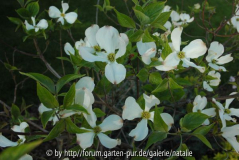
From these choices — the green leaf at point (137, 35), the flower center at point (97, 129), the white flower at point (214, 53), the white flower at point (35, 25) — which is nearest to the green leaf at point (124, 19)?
the green leaf at point (137, 35)

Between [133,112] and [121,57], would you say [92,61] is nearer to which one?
[121,57]

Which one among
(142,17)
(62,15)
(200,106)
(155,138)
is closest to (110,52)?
(142,17)

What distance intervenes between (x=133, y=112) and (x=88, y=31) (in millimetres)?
221

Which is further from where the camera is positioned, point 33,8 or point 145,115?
point 33,8

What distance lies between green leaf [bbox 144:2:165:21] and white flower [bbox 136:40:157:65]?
61mm

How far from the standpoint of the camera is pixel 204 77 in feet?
3.09

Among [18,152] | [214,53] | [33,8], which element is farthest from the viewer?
[33,8]

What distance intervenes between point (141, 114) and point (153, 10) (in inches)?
9.9

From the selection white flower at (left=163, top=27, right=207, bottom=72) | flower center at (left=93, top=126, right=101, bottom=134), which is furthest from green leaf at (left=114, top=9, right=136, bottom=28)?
flower center at (left=93, top=126, right=101, bottom=134)

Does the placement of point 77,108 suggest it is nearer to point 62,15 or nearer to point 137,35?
point 137,35

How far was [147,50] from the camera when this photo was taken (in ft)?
1.92

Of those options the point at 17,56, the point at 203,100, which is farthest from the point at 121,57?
the point at 17,56

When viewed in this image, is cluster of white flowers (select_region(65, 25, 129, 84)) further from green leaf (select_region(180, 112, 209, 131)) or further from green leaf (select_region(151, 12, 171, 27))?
green leaf (select_region(180, 112, 209, 131))

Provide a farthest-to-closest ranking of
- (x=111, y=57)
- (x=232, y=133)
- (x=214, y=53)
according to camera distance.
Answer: (x=214, y=53) < (x=232, y=133) < (x=111, y=57)
